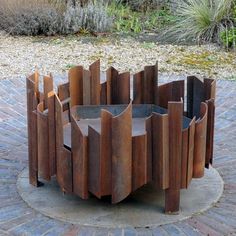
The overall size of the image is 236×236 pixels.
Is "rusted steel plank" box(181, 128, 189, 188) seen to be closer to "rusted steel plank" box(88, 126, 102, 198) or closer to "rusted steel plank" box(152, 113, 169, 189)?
"rusted steel plank" box(152, 113, 169, 189)

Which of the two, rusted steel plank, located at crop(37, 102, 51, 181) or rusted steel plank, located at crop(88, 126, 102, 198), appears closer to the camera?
rusted steel plank, located at crop(88, 126, 102, 198)

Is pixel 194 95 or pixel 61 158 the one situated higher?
pixel 194 95

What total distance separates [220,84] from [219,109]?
104 cm

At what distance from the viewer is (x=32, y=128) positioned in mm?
3279

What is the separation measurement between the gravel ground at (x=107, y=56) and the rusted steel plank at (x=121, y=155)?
3.80 m

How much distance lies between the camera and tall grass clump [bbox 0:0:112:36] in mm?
8734

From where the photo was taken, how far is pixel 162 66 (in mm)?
7008

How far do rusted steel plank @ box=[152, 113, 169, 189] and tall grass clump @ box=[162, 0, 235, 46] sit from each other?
218 inches

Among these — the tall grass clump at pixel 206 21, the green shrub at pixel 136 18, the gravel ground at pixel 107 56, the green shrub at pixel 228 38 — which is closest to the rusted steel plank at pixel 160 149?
the gravel ground at pixel 107 56

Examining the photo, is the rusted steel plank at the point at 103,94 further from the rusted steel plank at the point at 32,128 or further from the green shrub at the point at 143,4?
the green shrub at the point at 143,4

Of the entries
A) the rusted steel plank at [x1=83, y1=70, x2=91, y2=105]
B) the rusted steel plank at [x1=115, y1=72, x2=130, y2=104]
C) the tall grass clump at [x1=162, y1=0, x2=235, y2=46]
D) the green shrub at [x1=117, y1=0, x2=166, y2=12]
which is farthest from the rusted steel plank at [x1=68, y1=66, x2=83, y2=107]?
the green shrub at [x1=117, y1=0, x2=166, y2=12]

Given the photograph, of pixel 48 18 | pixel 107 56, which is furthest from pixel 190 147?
pixel 48 18

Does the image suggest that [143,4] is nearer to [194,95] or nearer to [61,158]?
[194,95]

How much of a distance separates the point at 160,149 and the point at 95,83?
101 cm
